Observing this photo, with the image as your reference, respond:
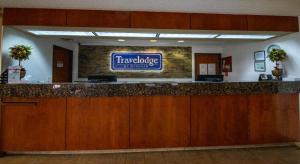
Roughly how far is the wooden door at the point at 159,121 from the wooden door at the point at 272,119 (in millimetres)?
1056

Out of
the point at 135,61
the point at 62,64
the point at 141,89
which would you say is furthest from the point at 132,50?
the point at 141,89

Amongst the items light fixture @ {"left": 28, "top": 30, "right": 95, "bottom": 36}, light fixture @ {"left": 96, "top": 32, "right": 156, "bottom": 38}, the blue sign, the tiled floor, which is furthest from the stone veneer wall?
the tiled floor

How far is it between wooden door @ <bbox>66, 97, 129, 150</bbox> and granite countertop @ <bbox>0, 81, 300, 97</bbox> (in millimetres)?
120

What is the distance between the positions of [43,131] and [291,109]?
3.81 m

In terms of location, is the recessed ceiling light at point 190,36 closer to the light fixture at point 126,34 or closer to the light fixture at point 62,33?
the light fixture at point 126,34

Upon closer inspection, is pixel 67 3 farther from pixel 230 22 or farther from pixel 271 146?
pixel 271 146

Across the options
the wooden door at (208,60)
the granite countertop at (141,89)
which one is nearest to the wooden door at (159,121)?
the granite countertop at (141,89)

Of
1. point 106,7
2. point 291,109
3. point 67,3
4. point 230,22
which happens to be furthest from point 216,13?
point 67,3

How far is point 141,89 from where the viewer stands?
300cm

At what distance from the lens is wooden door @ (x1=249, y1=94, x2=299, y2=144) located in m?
3.21

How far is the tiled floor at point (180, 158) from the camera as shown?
273cm

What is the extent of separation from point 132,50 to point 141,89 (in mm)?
2980

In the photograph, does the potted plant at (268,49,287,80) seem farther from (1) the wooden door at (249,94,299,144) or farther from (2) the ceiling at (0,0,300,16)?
(2) the ceiling at (0,0,300,16)

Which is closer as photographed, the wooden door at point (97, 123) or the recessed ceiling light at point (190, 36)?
the wooden door at point (97, 123)
